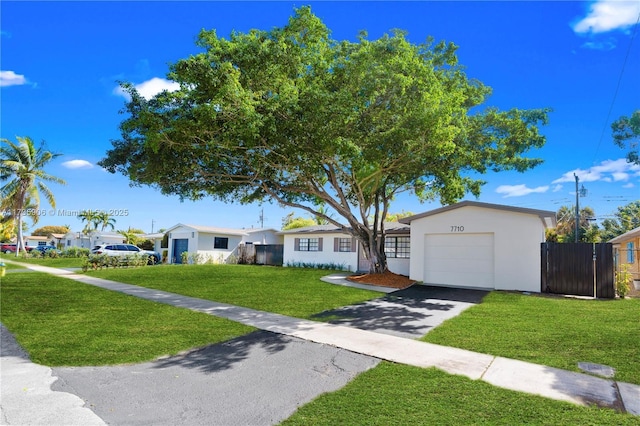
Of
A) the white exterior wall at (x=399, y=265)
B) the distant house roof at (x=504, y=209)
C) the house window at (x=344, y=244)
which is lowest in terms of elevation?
the white exterior wall at (x=399, y=265)

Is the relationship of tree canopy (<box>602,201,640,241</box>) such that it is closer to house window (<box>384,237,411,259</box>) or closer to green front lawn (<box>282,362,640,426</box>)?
house window (<box>384,237,411,259</box>)

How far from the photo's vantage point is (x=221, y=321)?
27.6ft

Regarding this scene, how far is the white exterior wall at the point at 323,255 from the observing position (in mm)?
22683

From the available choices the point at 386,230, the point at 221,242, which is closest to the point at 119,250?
the point at 221,242

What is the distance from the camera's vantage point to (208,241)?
95.6ft

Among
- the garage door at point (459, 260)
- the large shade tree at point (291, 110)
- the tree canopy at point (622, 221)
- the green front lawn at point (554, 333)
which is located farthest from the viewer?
the tree canopy at point (622, 221)

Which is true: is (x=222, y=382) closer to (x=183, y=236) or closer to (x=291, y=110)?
(x=291, y=110)

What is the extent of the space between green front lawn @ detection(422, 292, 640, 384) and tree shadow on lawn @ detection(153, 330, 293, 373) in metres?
2.86

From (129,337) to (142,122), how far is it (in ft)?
16.8

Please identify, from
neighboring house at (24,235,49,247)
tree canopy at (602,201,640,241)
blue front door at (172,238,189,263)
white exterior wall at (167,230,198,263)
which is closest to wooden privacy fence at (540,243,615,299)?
white exterior wall at (167,230,198,263)

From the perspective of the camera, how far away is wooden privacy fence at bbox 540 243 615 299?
1228 centimetres

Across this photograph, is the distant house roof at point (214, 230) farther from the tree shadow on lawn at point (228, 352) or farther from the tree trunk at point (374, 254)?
the tree shadow on lawn at point (228, 352)

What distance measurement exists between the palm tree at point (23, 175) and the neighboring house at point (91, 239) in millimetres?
8594

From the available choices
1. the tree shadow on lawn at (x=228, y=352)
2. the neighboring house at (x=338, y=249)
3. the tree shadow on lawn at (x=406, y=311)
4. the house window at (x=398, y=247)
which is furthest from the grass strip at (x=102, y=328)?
the house window at (x=398, y=247)
